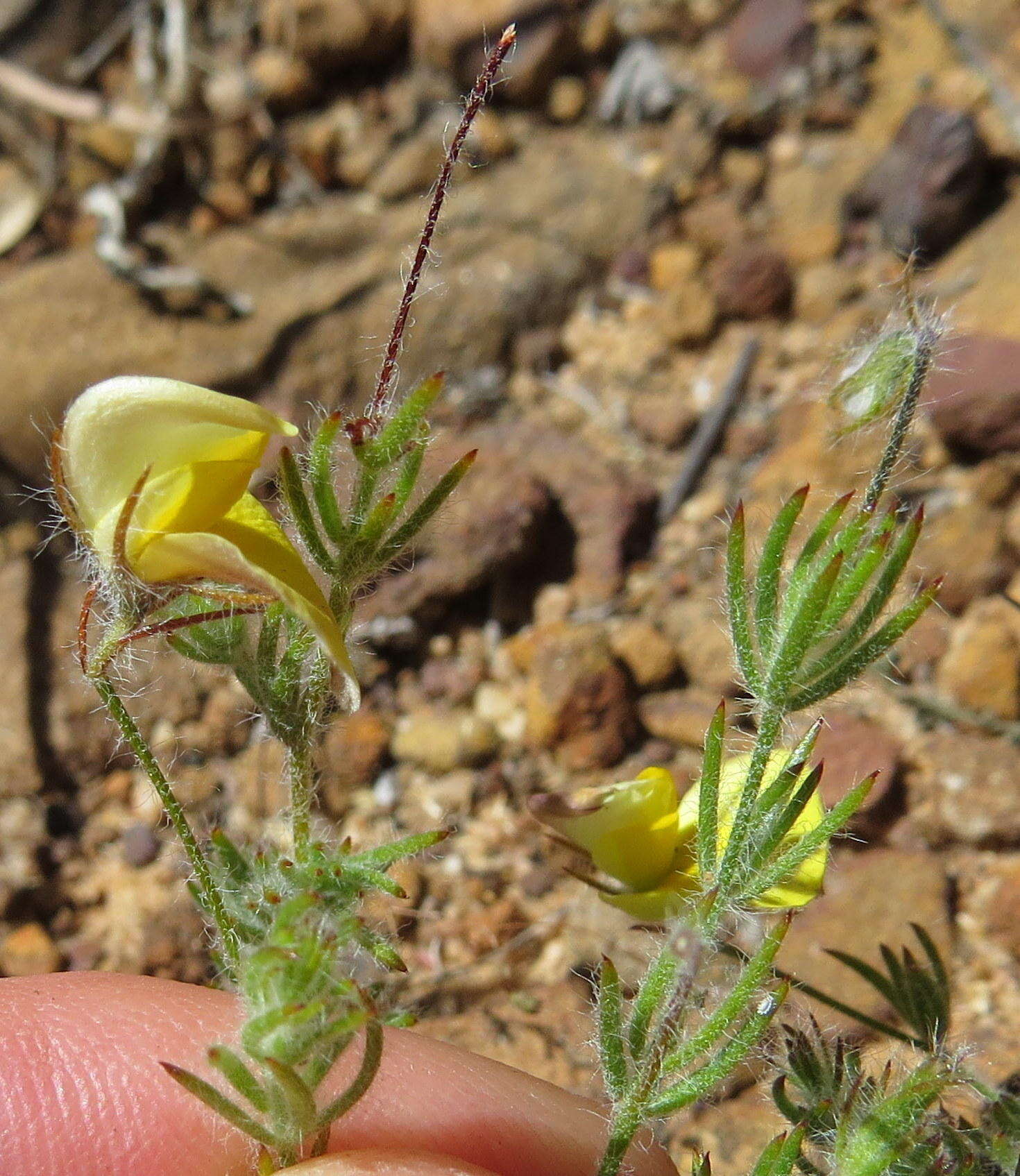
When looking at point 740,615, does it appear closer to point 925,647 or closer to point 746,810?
point 746,810

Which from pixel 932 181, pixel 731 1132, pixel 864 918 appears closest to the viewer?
pixel 731 1132

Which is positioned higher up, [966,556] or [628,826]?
[966,556]

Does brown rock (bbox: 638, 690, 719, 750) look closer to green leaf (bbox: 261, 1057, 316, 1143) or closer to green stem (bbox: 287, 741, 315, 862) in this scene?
green stem (bbox: 287, 741, 315, 862)

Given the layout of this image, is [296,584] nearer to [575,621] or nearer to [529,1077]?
[529,1077]

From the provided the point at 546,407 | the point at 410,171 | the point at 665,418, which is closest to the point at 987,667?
the point at 665,418

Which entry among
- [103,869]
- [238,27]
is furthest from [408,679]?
[238,27]

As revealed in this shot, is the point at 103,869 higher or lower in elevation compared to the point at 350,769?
lower

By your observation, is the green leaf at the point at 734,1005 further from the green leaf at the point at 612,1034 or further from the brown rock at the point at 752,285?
the brown rock at the point at 752,285
